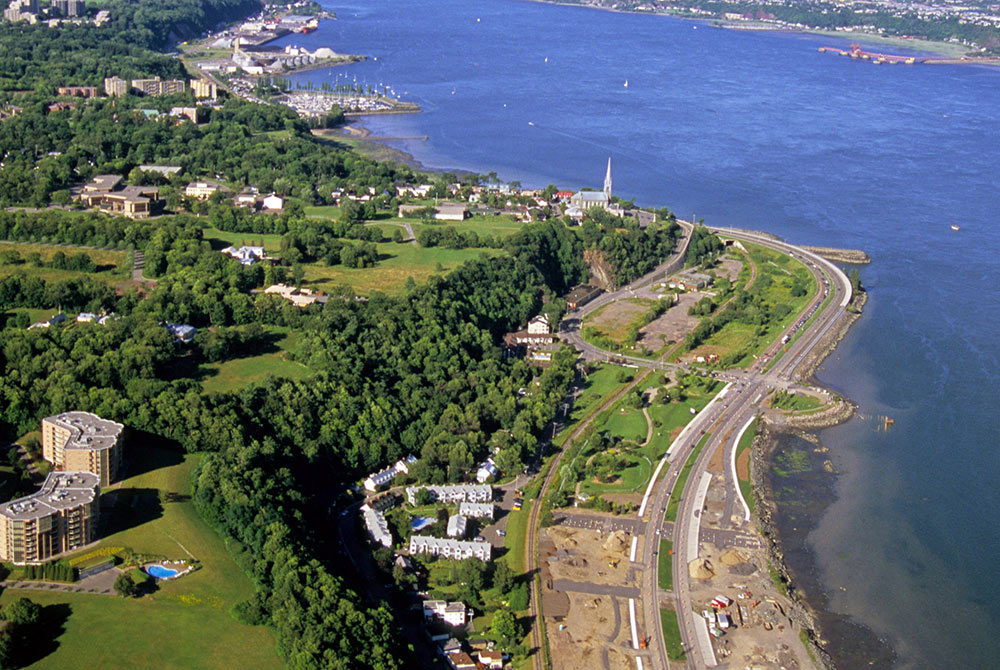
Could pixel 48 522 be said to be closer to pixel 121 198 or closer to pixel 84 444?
pixel 84 444

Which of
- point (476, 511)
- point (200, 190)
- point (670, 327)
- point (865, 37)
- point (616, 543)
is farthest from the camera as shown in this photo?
point (865, 37)

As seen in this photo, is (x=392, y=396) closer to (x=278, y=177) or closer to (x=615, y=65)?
(x=278, y=177)

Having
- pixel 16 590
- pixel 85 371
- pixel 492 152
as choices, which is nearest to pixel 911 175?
pixel 492 152

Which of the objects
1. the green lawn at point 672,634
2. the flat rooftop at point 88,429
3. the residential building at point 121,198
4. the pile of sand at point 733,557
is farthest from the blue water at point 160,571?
the residential building at point 121,198

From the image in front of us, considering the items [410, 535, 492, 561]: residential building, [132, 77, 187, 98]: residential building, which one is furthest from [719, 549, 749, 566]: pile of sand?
[132, 77, 187, 98]: residential building

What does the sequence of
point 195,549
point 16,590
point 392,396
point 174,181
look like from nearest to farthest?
point 16,590 < point 195,549 < point 392,396 < point 174,181

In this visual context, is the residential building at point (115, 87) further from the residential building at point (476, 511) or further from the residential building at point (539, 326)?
the residential building at point (476, 511)

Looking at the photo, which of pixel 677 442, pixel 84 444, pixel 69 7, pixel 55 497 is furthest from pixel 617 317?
pixel 69 7
